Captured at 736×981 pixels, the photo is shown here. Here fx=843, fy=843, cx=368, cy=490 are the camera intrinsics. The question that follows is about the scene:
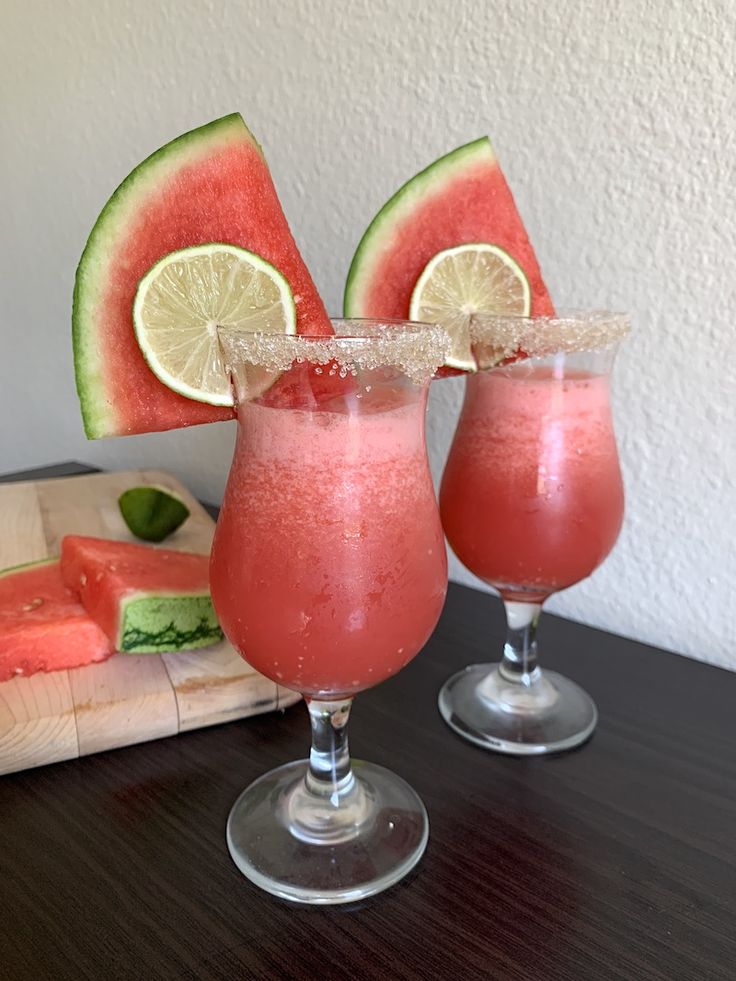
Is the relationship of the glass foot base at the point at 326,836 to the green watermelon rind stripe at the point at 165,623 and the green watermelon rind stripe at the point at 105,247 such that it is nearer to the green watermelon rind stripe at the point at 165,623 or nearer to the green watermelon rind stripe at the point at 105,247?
the green watermelon rind stripe at the point at 165,623

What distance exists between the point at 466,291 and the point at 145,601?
0.49m

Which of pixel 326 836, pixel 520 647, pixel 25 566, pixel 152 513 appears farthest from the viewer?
pixel 152 513

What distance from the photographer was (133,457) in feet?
6.20

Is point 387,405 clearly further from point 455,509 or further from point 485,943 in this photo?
point 485,943

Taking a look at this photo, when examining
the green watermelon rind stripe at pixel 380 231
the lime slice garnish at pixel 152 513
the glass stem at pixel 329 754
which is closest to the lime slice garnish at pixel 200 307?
the green watermelon rind stripe at pixel 380 231

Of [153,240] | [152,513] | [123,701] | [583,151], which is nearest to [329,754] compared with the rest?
[123,701]

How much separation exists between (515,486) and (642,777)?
1.05 feet

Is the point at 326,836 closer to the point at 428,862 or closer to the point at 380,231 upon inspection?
the point at 428,862

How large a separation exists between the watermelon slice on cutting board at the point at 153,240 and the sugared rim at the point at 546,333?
0.23 meters

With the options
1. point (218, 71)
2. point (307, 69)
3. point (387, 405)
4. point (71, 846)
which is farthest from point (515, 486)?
point (218, 71)

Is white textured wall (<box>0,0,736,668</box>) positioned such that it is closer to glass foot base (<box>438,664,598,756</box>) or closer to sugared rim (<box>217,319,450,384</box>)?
glass foot base (<box>438,664,598,756</box>)

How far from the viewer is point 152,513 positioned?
1328mm

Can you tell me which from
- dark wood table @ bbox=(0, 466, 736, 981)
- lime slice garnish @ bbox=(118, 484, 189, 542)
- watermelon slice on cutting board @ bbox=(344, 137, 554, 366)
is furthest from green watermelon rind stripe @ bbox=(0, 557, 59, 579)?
watermelon slice on cutting board @ bbox=(344, 137, 554, 366)

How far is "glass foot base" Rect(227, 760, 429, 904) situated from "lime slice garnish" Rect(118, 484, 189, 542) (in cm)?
57
